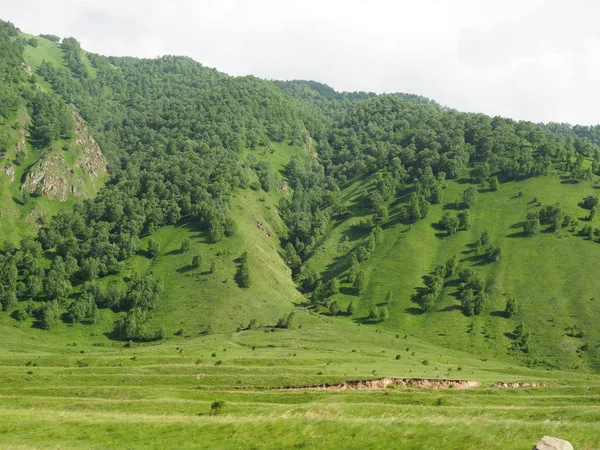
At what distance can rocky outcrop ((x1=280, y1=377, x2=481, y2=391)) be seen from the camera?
8750cm

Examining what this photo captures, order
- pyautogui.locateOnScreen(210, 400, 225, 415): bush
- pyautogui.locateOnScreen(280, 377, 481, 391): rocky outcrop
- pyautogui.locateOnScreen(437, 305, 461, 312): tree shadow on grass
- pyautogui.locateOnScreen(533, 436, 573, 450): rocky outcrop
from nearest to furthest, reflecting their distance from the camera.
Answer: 1. pyautogui.locateOnScreen(533, 436, 573, 450): rocky outcrop
2. pyautogui.locateOnScreen(210, 400, 225, 415): bush
3. pyautogui.locateOnScreen(280, 377, 481, 391): rocky outcrop
4. pyautogui.locateOnScreen(437, 305, 461, 312): tree shadow on grass

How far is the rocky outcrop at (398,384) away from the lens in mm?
87500

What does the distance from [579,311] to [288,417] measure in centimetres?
17311

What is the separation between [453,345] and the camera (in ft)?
567

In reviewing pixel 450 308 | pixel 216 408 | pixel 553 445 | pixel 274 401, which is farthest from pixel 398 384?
pixel 450 308

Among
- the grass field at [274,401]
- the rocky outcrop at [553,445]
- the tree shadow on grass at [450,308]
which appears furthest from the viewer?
the tree shadow on grass at [450,308]

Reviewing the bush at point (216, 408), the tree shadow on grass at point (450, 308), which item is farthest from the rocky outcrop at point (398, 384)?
the tree shadow on grass at point (450, 308)

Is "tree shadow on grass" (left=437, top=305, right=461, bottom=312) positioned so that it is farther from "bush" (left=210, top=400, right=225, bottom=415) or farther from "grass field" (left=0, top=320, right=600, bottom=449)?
"bush" (left=210, top=400, right=225, bottom=415)

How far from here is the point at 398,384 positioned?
92938 millimetres

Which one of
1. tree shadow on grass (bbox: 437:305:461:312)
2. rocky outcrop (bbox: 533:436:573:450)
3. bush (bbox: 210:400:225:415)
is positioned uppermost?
rocky outcrop (bbox: 533:436:573:450)

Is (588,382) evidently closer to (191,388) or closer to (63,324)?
(191,388)

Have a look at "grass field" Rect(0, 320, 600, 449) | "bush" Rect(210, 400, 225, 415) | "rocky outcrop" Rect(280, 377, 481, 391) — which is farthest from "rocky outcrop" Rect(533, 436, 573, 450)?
"rocky outcrop" Rect(280, 377, 481, 391)

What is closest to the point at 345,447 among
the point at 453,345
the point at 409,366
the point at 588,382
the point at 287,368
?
the point at 287,368

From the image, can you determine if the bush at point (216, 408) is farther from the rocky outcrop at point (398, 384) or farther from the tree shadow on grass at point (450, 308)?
the tree shadow on grass at point (450, 308)
